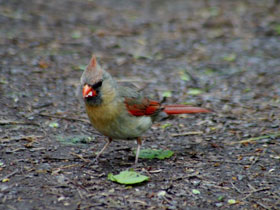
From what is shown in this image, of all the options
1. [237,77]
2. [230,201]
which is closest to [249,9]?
[237,77]

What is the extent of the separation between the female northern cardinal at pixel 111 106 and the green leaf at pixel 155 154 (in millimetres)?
134

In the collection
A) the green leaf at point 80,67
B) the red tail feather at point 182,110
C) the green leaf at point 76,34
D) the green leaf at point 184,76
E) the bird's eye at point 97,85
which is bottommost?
the green leaf at point 184,76

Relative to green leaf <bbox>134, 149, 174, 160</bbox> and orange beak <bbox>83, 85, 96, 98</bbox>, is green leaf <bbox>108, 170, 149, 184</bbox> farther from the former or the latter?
orange beak <bbox>83, 85, 96, 98</bbox>

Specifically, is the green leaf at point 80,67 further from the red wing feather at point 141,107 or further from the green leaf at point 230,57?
the red wing feather at point 141,107

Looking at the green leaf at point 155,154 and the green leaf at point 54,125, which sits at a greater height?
the green leaf at point 54,125

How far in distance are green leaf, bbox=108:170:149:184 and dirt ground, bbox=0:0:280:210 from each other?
50mm

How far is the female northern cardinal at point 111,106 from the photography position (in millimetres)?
3744

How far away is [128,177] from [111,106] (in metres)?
0.65

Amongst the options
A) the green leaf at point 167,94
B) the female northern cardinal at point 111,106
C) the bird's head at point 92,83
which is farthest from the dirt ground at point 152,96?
the bird's head at point 92,83

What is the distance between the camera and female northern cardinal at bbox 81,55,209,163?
147 inches

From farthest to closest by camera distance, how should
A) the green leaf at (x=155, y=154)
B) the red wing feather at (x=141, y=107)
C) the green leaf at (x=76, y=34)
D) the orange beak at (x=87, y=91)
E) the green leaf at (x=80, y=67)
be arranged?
the green leaf at (x=76, y=34) < the green leaf at (x=80, y=67) < the green leaf at (x=155, y=154) < the red wing feather at (x=141, y=107) < the orange beak at (x=87, y=91)

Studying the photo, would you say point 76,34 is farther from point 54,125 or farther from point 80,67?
point 54,125

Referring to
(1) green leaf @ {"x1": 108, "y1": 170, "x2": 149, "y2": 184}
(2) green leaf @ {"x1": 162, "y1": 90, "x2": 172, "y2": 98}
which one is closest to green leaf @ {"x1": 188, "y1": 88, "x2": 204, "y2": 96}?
(2) green leaf @ {"x1": 162, "y1": 90, "x2": 172, "y2": 98}

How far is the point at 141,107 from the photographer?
4188 millimetres
